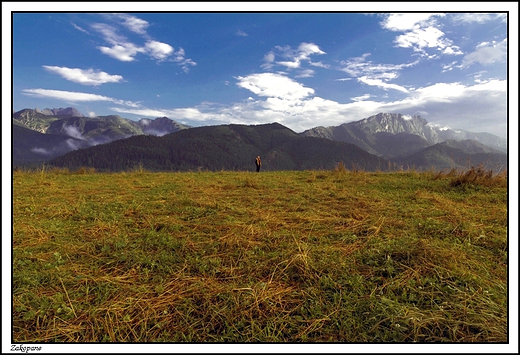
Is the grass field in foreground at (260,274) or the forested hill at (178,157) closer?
the grass field in foreground at (260,274)

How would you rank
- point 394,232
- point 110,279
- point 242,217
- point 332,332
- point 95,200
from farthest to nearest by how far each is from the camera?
point 95,200 → point 242,217 → point 394,232 → point 110,279 → point 332,332

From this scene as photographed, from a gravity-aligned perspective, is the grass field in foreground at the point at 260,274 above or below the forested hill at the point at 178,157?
below

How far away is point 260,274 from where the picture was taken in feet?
11.5

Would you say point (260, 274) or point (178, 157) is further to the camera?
point (178, 157)

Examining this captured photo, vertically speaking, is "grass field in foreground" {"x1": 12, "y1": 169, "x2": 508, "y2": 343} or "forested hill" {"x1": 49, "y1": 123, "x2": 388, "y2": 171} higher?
"forested hill" {"x1": 49, "y1": 123, "x2": 388, "y2": 171}

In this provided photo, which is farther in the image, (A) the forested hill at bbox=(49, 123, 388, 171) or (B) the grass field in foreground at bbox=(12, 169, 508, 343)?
(A) the forested hill at bbox=(49, 123, 388, 171)

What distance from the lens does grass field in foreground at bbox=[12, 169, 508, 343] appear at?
252cm

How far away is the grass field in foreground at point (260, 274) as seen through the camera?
2.52m

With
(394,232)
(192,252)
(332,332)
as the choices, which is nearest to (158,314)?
(192,252)

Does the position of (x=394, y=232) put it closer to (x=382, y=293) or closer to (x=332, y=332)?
(x=382, y=293)

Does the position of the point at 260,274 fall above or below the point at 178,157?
below

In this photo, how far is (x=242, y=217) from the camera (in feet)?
19.8

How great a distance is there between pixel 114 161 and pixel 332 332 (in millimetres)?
182458

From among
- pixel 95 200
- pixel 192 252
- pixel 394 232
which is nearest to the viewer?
pixel 192 252
